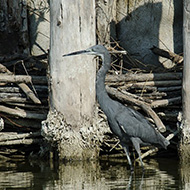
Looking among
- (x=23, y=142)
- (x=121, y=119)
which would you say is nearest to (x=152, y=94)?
(x=121, y=119)

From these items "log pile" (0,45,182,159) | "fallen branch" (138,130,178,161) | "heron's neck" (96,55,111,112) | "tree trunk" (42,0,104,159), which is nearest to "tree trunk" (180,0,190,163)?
"fallen branch" (138,130,178,161)

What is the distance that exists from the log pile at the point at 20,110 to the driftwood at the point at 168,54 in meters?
1.95

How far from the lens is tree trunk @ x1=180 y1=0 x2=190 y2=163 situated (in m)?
7.40

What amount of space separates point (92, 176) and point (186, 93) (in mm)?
1792

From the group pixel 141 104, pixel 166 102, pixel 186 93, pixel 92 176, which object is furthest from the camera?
pixel 166 102

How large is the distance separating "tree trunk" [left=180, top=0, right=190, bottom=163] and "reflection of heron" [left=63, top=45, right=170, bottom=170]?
35 cm

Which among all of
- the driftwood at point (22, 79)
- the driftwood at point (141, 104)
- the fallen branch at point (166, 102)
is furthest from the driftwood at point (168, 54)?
the driftwood at point (22, 79)

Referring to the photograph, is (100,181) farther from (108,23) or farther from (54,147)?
(108,23)

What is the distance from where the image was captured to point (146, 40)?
950cm

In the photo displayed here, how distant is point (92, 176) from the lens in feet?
22.5

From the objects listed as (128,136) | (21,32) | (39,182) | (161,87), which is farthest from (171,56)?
(39,182)

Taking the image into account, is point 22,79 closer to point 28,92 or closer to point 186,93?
point 28,92

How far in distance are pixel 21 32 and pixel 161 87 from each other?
280cm

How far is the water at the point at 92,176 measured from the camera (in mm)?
6246
